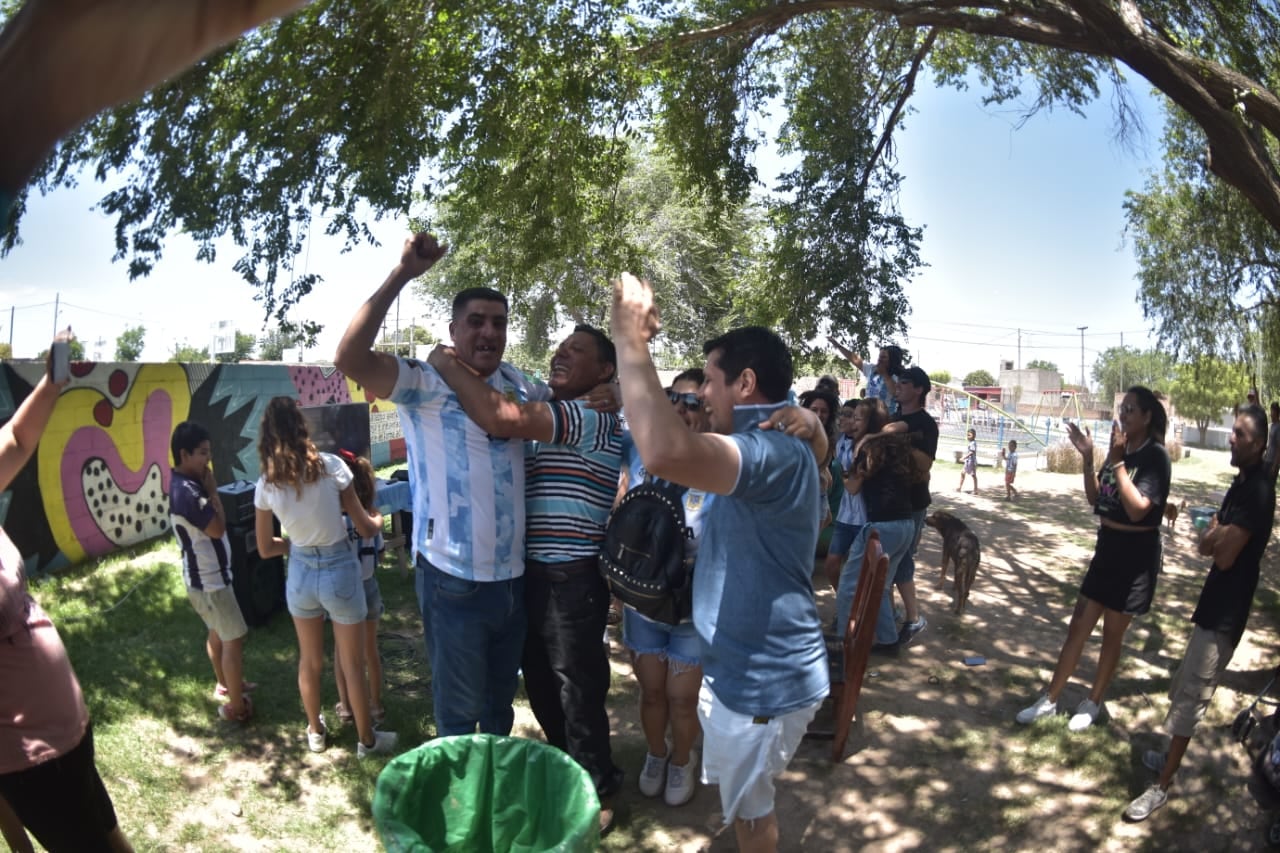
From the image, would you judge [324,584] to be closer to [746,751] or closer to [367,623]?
[367,623]

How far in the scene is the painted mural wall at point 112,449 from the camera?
675 cm

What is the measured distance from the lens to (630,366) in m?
2.06

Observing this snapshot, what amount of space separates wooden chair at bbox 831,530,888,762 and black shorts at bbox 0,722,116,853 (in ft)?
10.5

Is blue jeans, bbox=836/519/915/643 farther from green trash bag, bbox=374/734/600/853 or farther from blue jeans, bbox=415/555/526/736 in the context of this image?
green trash bag, bbox=374/734/600/853

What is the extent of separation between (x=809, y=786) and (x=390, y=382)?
9.51 ft

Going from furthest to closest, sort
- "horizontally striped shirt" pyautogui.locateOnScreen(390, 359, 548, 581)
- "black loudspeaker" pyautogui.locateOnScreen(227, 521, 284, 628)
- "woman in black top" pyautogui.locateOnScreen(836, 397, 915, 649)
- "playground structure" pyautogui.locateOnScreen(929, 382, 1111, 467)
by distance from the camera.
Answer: "playground structure" pyautogui.locateOnScreen(929, 382, 1111, 467), "black loudspeaker" pyautogui.locateOnScreen(227, 521, 284, 628), "woman in black top" pyautogui.locateOnScreen(836, 397, 915, 649), "horizontally striped shirt" pyautogui.locateOnScreen(390, 359, 548, 581)

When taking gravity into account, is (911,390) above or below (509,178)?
below

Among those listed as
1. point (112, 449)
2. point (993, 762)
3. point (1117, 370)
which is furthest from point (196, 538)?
point (1117, 370)

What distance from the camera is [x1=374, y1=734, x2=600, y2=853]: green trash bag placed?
2.06 meters

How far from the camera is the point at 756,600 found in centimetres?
245


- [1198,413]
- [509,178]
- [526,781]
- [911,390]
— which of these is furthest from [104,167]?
[1198,413]

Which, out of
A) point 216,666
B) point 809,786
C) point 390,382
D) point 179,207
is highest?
point 179,207

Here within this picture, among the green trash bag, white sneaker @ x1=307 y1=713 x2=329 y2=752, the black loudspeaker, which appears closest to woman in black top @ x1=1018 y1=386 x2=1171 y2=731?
the green trash bag

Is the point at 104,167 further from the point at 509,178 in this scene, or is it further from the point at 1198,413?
the point at 1198,413
